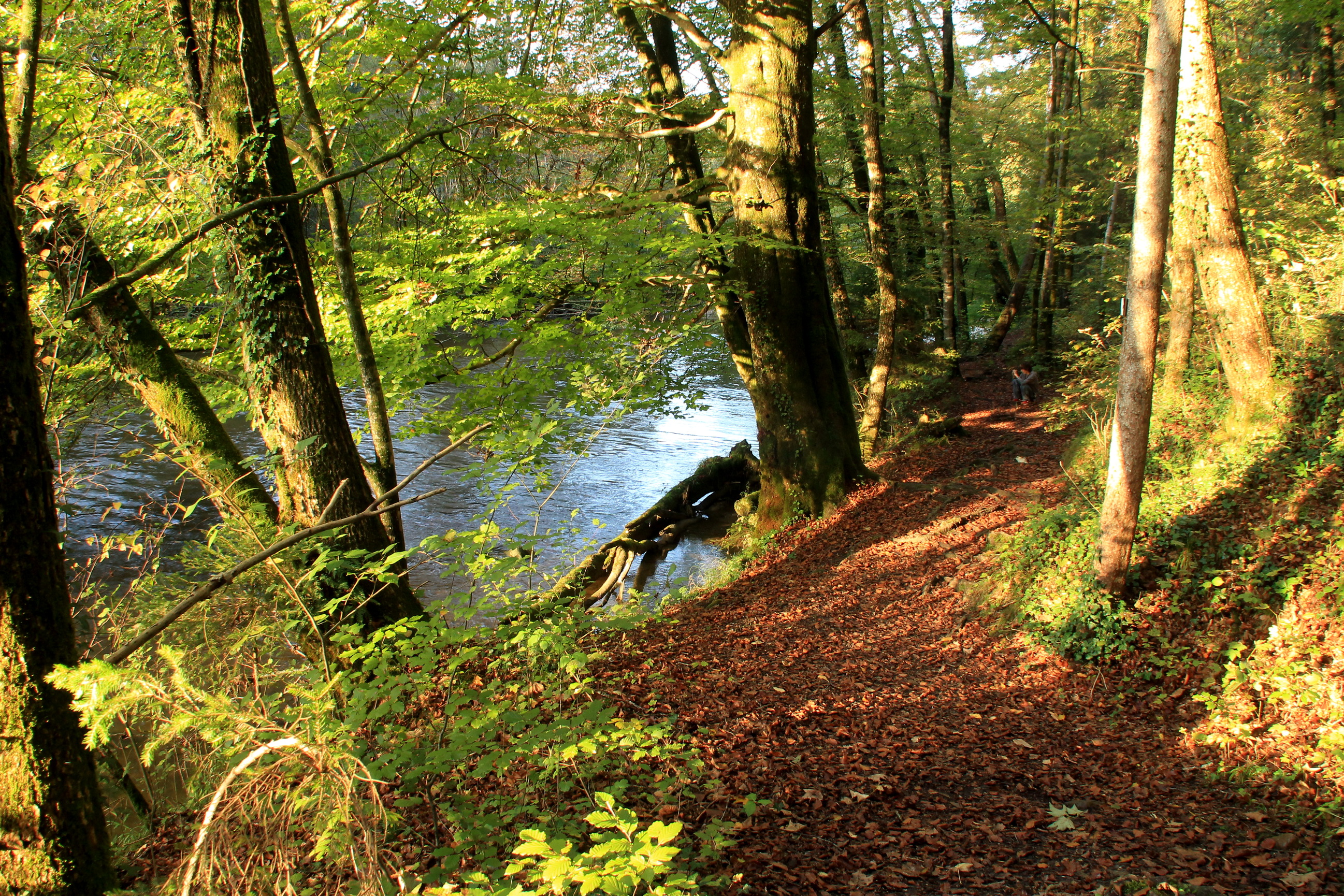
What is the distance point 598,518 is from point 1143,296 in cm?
533

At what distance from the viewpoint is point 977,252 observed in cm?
2225

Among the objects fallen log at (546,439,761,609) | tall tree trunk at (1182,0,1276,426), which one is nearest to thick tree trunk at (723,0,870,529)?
fallen log at (546,439,761,609)

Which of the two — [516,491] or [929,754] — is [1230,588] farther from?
[516,491]

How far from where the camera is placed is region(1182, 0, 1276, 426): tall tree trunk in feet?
23.4

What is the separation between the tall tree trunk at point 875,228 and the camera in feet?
36.8

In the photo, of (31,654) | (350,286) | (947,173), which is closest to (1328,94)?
(947,173)

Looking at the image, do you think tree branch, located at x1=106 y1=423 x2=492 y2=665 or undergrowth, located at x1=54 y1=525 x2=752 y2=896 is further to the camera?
tree branch, located at x1=106 y1=423 x2=492 y2=665

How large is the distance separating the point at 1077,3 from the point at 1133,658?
48.5 feet

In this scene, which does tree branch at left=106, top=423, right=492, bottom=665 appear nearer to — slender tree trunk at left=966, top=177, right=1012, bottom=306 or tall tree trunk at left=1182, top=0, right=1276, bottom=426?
tall tree trunk at left=1182, top=0, right=1276, bottom=426

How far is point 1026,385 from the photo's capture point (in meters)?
16.4

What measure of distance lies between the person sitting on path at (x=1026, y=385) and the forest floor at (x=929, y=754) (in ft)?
29.3

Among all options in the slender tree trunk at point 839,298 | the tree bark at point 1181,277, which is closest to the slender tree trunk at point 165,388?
the tree bark at point 1181,277

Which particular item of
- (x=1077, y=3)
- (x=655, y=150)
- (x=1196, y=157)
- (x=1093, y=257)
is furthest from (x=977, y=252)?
(x=1196, y=157)

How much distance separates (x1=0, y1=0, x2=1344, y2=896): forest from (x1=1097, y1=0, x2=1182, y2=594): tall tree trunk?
3 centimetres
